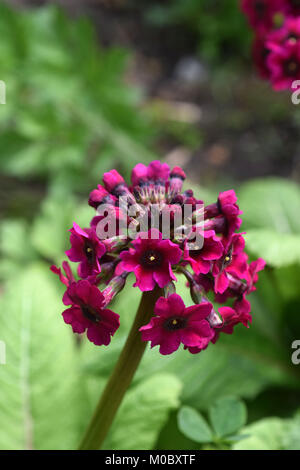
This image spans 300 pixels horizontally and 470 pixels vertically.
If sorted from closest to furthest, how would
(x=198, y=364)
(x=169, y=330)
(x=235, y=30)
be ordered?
(x=169, y=330), (x=198, y=364), (x=235, y=30)

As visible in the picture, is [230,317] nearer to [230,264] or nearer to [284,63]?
[230,264]

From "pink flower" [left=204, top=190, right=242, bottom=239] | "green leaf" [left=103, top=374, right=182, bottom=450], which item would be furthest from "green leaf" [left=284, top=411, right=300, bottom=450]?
"pink flower" [left=204, top=190, right=242, bottom=239]

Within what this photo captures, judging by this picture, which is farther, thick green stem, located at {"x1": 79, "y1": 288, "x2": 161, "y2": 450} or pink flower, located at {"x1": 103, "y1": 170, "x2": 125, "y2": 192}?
pink flower, located at {"x1": 103, "y1": 170, "x2": 125, "y2": 192}

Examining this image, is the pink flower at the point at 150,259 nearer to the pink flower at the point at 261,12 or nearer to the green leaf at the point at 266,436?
the green leaf at the point at 266,436

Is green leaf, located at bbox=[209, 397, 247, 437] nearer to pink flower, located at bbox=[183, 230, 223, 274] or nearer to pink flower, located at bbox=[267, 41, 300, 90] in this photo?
pink flower, located at bbox=[183, 230, 223, 274]

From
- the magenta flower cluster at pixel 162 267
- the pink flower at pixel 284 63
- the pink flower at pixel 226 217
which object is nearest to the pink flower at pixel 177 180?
the magenta flower cluster at pixel 162 267
